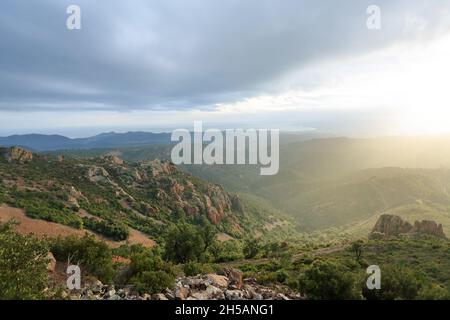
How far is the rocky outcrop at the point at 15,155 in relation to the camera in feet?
250

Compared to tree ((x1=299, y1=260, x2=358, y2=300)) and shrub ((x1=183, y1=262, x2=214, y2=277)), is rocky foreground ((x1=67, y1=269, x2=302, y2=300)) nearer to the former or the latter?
tree ((x1=299, y1=260, x2=358, y2=300))

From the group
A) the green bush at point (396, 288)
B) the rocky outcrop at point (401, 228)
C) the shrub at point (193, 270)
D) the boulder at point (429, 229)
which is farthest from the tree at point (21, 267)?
the boulder at point (429, 229)

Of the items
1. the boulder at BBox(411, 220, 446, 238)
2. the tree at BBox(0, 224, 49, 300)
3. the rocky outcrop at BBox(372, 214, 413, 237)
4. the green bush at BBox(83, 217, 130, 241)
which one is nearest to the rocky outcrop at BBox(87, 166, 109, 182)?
the green bush at BBox(83, 217, 130, 241)

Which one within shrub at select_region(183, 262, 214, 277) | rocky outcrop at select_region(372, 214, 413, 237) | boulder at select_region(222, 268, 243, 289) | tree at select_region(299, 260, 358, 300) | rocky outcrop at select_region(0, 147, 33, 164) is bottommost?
rocky outcrop at select_region(372, 214, 413, 237)

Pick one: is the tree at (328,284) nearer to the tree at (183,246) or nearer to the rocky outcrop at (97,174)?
the tree at (183,246)

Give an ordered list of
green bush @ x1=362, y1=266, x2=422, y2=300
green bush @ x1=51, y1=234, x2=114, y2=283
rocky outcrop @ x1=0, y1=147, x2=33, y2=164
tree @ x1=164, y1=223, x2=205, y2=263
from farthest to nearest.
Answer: rocky outcrop @ x1=0, y1=147, x2=33, y2=164 < tree @ x1=164, y1=223, x2=205, y2=263 < green bush @ x1=51, y1=234, x2=114, y2=283 < green bush @ x1=362, y1=266, x2=422, y2=300

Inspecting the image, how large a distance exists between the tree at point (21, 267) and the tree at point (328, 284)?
44.4 feet

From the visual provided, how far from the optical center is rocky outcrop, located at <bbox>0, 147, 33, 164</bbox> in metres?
76.2

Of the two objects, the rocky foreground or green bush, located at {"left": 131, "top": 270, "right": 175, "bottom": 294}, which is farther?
green bush, located at {"left": 131, "top": 270, "right": 175, "bottom": 294}

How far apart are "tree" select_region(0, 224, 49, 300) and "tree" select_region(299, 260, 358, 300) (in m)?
13.5

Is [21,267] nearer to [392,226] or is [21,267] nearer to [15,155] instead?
[15,155]

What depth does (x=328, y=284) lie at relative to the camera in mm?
17969

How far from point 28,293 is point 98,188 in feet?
224
